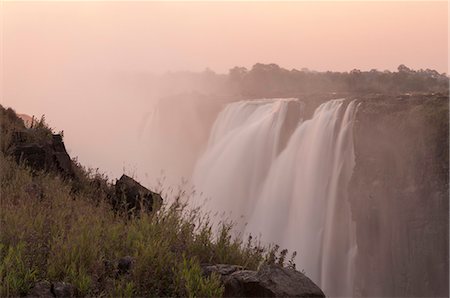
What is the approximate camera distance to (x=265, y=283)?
3537mm

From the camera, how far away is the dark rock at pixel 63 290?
3.17 metres

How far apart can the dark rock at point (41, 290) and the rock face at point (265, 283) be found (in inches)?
50.3

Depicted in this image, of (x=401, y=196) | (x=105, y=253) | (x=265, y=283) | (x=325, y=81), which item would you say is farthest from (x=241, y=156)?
(x=325, y=81)

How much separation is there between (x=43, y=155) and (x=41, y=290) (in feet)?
16.9

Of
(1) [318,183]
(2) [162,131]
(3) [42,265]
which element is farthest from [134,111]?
(3) [42,265]

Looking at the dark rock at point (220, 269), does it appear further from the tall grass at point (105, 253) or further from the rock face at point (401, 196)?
the rock face at point (401, 196)

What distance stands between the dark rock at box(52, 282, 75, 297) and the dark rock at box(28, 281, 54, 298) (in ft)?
0.12

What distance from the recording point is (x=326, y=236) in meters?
24.2

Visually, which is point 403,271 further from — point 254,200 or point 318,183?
point 254,200

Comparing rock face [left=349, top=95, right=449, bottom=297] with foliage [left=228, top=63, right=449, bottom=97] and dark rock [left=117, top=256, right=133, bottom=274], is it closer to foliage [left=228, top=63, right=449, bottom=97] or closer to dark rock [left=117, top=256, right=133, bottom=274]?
dark rock [left=117, top=256, right=133, bottom=274]

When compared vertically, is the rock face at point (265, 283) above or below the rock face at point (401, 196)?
below

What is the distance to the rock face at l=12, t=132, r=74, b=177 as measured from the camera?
7.66m

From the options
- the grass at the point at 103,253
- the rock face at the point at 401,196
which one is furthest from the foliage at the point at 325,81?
the grass at the point at 103,253

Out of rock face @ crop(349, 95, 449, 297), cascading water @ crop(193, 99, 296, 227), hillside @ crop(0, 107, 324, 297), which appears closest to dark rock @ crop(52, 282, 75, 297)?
hillside @ crop(0, 107, 324, 297)
